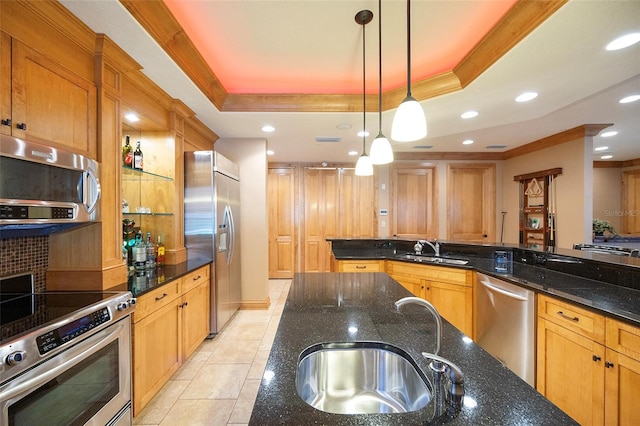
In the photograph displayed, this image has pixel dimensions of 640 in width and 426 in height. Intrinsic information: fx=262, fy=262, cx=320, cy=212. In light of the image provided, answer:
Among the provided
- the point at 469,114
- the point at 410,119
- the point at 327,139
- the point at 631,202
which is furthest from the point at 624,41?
the point at 631,202

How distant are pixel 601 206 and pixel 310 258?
652 cm

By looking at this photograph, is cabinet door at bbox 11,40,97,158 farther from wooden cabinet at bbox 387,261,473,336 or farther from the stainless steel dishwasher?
the stainless steel dishwasher

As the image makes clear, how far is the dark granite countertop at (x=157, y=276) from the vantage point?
5.97ft

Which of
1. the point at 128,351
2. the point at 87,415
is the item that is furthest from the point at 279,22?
the point at 87,415

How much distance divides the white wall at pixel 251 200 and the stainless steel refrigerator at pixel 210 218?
58 centimetres

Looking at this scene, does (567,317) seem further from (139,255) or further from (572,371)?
(139,255)

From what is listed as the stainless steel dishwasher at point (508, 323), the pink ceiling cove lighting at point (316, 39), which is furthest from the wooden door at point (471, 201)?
the pink ceiling cove lighting at point (316, 39)

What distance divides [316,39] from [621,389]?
2803 millimetres

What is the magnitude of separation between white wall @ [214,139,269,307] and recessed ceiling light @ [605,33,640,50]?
3.43 metres

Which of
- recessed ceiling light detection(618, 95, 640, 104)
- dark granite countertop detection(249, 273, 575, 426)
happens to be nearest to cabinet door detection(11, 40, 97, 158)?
dark granite countertop detection(249, 273, 575, 426)

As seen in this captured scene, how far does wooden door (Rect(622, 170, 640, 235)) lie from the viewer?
5535mm

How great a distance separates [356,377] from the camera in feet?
3.52

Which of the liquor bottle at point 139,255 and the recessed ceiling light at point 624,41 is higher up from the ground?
the recessed ceiling light at point 624,41

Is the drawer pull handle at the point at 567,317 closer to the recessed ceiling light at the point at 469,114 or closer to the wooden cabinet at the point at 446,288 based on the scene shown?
the wooden cabinet at the point at 446,288
